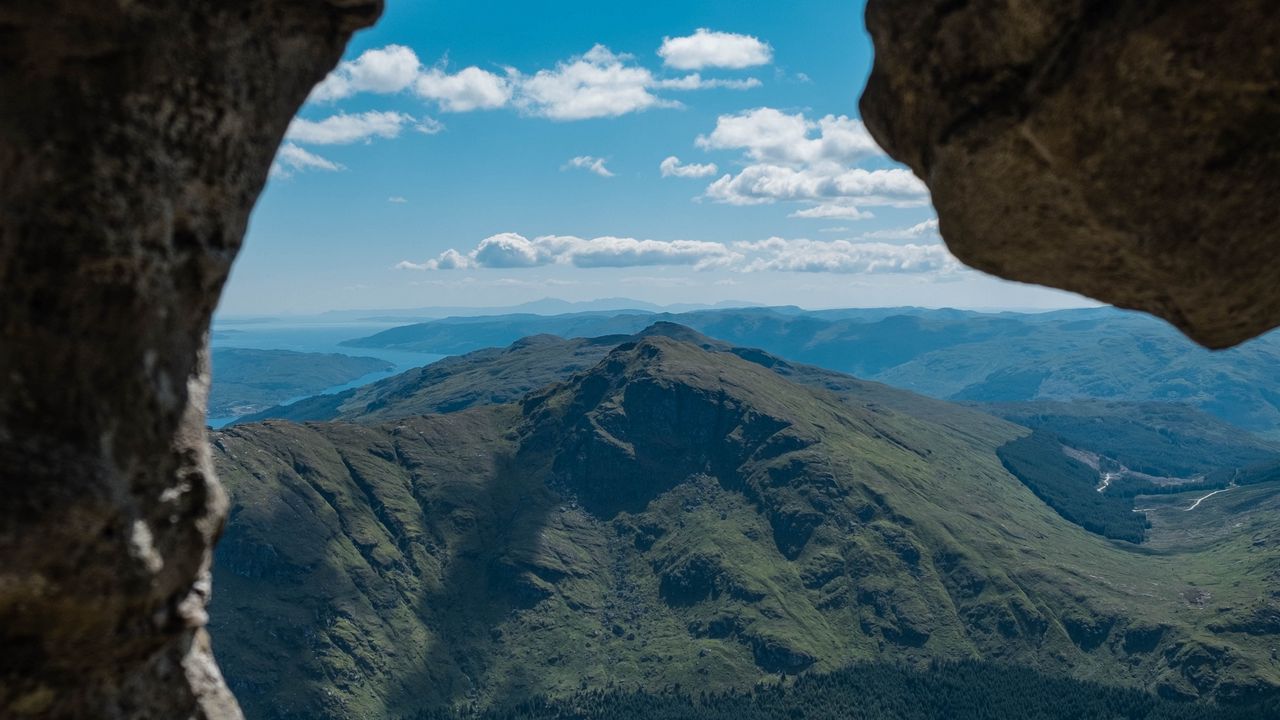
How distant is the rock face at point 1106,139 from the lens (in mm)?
11492

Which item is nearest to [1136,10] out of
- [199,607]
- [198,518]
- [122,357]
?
[122,357]

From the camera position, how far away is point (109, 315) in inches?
431

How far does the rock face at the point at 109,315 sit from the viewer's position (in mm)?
10461

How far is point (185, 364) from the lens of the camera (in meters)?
12.7

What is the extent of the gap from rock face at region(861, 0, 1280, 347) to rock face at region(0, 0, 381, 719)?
11.6 m

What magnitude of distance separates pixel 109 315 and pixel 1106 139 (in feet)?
47.6

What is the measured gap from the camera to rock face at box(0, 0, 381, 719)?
1046 cm

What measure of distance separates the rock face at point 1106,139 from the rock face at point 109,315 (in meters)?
11.6

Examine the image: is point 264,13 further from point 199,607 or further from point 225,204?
point 199,607

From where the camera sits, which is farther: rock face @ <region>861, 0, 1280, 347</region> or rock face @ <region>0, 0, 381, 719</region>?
rock face @ <region>861, 0, 1280, 347</region>

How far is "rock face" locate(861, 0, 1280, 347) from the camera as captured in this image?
1149cm

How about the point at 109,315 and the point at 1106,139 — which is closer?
the point at 109,315

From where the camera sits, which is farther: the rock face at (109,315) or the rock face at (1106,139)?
the rock face at (1106,139)

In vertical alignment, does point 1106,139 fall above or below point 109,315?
above
